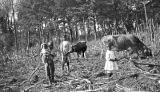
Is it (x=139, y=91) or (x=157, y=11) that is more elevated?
(x=157, y=11)

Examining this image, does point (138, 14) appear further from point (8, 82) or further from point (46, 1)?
point (8, 82)

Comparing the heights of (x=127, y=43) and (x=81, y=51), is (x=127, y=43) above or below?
above

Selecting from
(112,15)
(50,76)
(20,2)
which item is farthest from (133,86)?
(20,2)

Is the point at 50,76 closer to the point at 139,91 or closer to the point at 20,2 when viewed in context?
the point at 139,91

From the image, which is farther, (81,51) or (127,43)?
(81,51)

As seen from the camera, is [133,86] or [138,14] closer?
[133,86]

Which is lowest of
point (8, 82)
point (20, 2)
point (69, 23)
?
point (8, 82)

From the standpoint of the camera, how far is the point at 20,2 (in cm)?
3025

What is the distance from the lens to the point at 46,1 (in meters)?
30.5

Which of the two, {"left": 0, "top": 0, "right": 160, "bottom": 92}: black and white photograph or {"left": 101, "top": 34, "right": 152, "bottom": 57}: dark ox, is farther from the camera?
{"left": 101, "top": 34, "right": 152, "bottom": 57}: dark ox

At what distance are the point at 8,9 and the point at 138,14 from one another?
742 inches

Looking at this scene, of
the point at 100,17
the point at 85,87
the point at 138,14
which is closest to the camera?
the point at 85,87

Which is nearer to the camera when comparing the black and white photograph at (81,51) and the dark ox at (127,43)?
the black and white photograph at (81,51)

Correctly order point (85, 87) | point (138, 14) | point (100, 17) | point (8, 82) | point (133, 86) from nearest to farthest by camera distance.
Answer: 1. point (133, 86)
2. point (85, 87)
3. point (8, 82)
4. point (100, 17)
5. point (138, 14)
